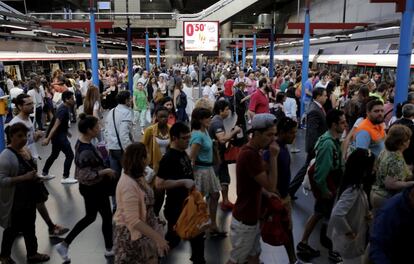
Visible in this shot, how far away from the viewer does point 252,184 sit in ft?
9.84

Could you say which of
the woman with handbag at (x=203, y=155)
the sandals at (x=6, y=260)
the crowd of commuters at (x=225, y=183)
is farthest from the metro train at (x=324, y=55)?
the sandals at (x=6, y=260)

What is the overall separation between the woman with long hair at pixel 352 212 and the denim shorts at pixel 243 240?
2.53 ft

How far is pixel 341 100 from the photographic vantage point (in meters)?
10.2

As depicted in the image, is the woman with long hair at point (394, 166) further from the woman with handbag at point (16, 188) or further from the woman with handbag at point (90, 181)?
the woman with handbag at point (16, 188)

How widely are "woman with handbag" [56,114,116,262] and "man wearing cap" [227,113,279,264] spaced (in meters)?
1.47

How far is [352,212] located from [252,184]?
1.02 metres

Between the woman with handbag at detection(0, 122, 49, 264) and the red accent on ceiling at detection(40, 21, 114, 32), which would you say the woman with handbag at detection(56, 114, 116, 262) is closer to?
the woman with handbag at detection(0, 122, 49, 264)

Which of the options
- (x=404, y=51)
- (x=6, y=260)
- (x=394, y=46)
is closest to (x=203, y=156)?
(x=6, y=260)

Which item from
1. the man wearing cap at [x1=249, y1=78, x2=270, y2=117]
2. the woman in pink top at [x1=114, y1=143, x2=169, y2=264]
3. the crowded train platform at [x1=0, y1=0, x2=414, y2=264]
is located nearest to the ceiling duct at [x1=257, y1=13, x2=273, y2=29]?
the man wearing cap at [x1=249, y1=78, x2=270, y2=117]

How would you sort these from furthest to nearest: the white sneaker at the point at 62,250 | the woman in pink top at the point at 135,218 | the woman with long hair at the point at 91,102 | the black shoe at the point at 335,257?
1. the woman with long hair at the point at 91,102
2. the black shoe at the point at 335,257
3. the white sneaker at the point at 62,250
4. the woman in pink top at the point at 135,218

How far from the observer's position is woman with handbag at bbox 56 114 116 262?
3.86m

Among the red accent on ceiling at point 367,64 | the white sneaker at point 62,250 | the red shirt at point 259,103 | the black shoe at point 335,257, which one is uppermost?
the red accent on ceiling at point 367,64

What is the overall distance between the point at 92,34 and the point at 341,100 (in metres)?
6.98

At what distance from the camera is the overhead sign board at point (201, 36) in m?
10.8
